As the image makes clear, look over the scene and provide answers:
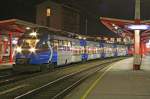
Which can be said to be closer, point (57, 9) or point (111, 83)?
point (111, 83)

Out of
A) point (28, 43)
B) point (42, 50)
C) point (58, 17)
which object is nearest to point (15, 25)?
point (28, 43)

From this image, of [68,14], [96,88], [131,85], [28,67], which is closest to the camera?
[96,88]

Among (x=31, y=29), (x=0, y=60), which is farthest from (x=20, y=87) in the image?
(x=0, y=60)

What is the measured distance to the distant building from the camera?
5231 inches

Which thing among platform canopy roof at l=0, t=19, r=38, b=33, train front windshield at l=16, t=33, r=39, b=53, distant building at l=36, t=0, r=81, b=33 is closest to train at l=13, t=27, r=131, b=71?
train front windshield at l=16, t=33, r=39, b=53

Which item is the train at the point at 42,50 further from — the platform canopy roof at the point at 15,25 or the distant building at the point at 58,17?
the distant building at the point at 58,17

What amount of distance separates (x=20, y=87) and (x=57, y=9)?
119785 mm

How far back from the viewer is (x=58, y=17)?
136000 mm

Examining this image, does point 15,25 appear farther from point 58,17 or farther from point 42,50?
point 58,17

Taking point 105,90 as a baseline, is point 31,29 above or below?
above

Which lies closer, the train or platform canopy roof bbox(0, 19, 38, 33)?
the train

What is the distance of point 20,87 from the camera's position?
18344 millimetres

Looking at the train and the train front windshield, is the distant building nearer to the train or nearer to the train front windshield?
the train

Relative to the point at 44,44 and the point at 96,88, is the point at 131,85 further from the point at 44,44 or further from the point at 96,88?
the point at 44,44
